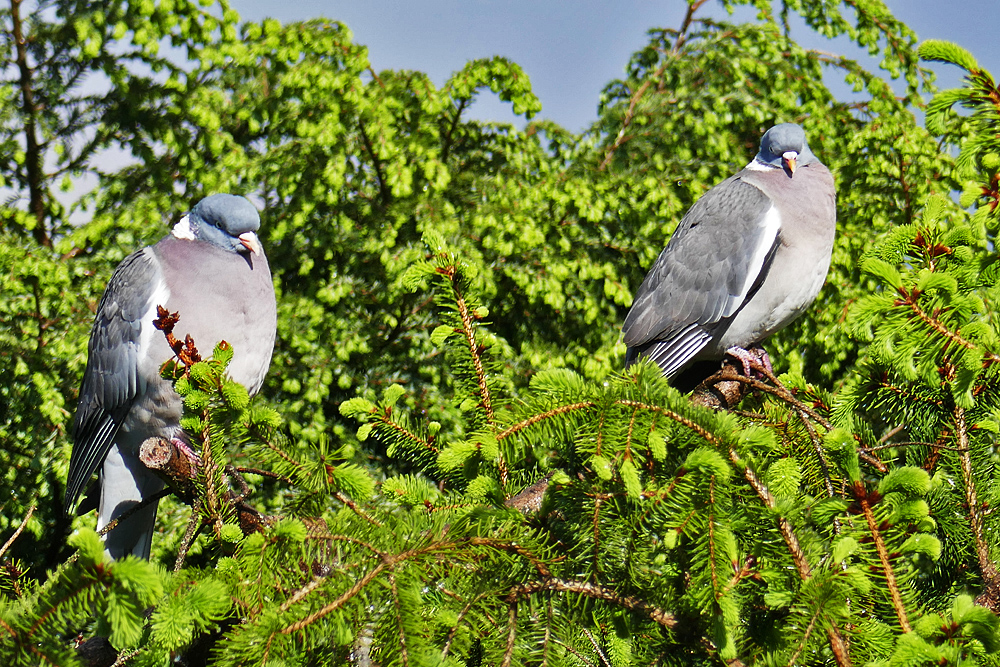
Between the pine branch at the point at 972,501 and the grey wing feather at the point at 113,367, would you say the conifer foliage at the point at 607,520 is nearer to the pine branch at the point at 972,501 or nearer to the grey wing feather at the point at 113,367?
the pine branch at the point at 972,501

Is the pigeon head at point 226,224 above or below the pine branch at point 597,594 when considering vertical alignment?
above

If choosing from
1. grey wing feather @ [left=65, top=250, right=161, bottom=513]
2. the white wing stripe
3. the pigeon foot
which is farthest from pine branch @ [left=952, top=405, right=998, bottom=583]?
grey wing feather @ [left=65, top=250, right=161, bottom=513]

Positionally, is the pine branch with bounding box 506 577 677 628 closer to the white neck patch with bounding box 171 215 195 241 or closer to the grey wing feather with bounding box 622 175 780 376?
the grey wing feather with bounding box 622 175 780 376

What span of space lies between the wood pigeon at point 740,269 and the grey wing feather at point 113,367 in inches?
80.2

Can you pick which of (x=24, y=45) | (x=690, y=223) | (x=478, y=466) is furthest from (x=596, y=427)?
(x=24, y=45)

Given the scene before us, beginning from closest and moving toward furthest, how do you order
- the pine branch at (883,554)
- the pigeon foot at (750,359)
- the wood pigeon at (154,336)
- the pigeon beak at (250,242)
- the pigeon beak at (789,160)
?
1. the pine branch at (883,554)
2. the wood pigeon at (154,336)
3. the pigeon beak at (250,242)
4. the pigeon foot at (750,359)
5. the pigeon beak at (789,160)

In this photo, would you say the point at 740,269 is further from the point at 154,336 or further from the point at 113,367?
the point at 113,367

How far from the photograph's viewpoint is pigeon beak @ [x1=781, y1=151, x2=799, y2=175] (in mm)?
3711

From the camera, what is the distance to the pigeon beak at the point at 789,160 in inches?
146

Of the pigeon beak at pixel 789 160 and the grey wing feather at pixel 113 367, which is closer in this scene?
the grey wing feather at pixel 113 367

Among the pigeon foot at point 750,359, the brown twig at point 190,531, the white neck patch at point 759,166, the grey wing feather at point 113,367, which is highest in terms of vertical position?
the white neck patch at point 759,166

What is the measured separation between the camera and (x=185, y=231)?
3.28 meters

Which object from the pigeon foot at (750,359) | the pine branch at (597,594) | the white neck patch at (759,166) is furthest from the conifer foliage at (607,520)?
the white neck patch at (759,166)

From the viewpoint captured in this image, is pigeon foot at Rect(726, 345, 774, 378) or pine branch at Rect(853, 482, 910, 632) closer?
pine branch at Rect(853, 482, 910, 632)
